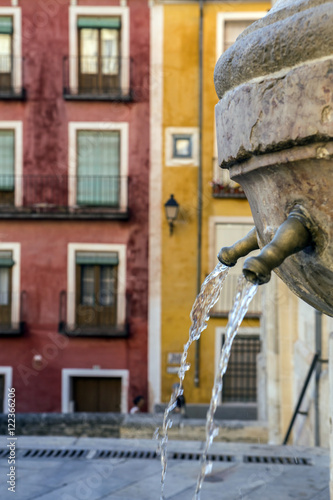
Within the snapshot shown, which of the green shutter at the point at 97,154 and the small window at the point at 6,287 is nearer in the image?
the small window at the point at 6,287

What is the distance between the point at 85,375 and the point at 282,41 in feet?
49.0

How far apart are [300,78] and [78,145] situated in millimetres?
15021

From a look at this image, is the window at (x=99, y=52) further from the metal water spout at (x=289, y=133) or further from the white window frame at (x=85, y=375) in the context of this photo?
the metal water spout at (x=289, y=133)

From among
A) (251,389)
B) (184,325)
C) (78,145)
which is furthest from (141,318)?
(78,145)

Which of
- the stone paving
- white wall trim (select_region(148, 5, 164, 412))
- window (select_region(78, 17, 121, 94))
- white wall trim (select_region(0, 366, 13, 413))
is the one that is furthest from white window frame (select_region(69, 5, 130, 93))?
the stone paving

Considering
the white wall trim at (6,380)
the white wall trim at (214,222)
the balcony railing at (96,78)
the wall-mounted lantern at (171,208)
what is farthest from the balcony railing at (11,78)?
the white wall trim at (6,380)

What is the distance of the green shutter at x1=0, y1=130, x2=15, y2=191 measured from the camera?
16.4m

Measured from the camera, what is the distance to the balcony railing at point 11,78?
640 inches

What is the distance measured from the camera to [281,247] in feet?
5.66

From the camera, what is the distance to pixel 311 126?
164 cm

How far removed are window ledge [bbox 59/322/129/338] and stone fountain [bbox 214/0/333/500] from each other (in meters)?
14.0

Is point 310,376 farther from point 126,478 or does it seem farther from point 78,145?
point 78,145

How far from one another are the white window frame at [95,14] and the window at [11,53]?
113 cm

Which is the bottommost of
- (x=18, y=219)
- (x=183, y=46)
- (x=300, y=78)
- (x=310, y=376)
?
(x=310, y=376)
